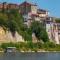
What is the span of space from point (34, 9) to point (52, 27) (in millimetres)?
6267

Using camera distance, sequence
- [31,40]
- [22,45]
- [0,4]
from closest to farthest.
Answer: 1. [22,45]
2. [31,40]
3. [0,4]

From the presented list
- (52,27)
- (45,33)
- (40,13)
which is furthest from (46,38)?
(40,13)

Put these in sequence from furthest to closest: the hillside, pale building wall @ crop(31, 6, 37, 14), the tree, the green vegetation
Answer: pale building wall @ crop(31, 6, 37, 14) → the tree → the hillside → the green vegetation

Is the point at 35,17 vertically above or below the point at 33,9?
below

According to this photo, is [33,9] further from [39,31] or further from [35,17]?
[39,31]

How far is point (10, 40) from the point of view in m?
80.6

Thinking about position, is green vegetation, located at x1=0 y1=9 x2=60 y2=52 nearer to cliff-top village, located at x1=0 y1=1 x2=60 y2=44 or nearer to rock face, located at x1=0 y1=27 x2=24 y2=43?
rock face, located at x1=0 y1=27 x2=24 y2=43

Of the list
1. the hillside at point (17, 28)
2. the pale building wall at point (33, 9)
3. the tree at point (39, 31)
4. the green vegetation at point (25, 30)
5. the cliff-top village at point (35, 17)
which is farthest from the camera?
the pale building wall at point (33, 9)

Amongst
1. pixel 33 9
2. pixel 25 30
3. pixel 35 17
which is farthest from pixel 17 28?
pixel 33 9

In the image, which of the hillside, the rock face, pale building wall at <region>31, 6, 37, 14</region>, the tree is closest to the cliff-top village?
pale building wall at <region>31, 6, 37, 14</region>

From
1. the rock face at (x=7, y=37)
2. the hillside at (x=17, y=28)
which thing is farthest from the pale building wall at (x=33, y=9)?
the rock face at (x=7, y=37)

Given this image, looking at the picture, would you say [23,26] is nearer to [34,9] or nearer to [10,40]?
[10,40]

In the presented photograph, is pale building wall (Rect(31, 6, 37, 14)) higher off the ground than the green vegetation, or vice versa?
pale building wall (Rect(31, 6, 37, 14))

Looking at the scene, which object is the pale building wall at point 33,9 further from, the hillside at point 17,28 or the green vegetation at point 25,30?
the hillside at point 17,28
